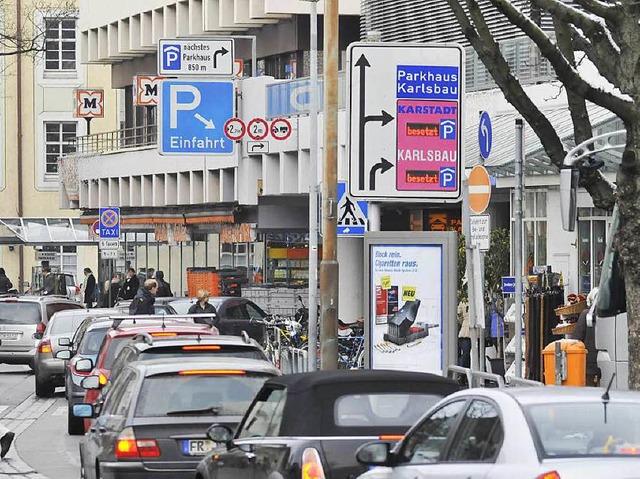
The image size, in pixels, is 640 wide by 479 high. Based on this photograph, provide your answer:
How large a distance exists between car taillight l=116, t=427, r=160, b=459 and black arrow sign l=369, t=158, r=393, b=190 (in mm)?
5480

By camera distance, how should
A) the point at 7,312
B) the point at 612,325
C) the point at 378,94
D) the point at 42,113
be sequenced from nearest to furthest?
1. the point at 378,94
2. the point at 612,325
3. the point at 7,312
4. the point at 42,113

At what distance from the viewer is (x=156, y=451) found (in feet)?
41.1

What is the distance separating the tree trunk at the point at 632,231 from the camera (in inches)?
593

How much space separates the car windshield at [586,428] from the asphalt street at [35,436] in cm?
985

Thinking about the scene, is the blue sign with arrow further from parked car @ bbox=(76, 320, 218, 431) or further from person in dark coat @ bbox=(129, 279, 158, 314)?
parked car @ bbox=(76, 320, 218, 431)

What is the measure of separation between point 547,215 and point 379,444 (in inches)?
936

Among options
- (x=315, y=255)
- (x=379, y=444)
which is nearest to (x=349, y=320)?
(x=315, y=255)

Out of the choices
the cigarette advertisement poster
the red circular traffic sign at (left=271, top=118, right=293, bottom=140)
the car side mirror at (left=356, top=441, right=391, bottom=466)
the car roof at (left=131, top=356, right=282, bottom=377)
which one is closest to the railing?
the red circular traffic sign at (left=271, top=118, right=293, bottom=140)

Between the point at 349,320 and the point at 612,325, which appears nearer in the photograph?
the point at 612,325

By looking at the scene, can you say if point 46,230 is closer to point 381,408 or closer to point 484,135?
point 484,135

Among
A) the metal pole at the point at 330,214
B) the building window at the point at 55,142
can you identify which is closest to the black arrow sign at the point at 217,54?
the metal pole at the point at 330,214

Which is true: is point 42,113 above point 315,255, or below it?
above

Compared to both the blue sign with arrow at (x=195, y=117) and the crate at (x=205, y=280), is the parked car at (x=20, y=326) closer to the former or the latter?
the blue sign with arrow at (x=195, y=117)

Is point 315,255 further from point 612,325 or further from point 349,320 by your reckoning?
point 349,320
